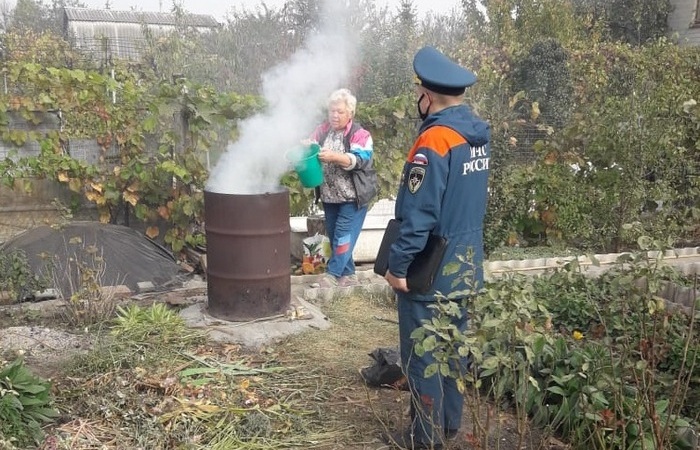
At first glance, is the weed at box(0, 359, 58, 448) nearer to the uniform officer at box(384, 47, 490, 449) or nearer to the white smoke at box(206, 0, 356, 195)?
the uniform officer at box(384, 47, 490, 449)

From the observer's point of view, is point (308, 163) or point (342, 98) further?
point (342, 98)

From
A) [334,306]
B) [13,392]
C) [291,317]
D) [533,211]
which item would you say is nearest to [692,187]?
[533,211]

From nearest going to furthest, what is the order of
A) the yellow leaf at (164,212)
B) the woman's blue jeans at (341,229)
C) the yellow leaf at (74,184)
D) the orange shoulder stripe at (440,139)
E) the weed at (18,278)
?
1. the orange shoulder stripe at (440,139)
2. the weed at (18,278)
3. the woman's blue jeans at (341,229)
4. the yellow leaf at (74,184)
5. the yellow leaf at (164,212)

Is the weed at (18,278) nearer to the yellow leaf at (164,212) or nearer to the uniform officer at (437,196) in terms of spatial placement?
the yellow leaf at (164,212)

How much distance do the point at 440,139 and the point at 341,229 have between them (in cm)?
271

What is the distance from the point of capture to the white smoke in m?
5.32

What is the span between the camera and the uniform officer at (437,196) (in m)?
3.03

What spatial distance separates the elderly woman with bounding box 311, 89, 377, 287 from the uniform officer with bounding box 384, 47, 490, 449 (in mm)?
2133

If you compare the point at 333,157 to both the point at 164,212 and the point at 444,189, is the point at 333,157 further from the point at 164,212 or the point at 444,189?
the point at 164,212

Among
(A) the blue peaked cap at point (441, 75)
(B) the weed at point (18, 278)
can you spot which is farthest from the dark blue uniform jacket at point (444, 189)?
(B) the weed at point (18, 278)

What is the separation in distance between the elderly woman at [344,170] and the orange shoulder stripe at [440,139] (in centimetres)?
219

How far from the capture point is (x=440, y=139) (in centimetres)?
302

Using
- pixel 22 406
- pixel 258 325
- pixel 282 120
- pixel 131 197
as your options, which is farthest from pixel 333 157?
pixel 22 406

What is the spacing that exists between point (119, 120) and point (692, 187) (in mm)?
6170
